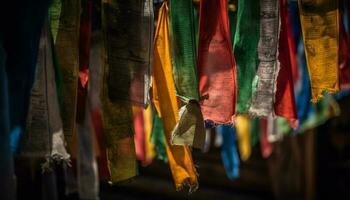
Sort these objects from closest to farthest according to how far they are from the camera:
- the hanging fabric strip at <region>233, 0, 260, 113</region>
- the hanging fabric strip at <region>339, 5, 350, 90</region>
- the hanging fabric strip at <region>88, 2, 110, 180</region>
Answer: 1. the hanging fabric strip at <region>233, 0, 260, 113</region>
2. the hanging fabric strip at <region>339, 5, 350, 90</region>
3. the hanging fabric strip at <region>88, 2, 110, 180</region>

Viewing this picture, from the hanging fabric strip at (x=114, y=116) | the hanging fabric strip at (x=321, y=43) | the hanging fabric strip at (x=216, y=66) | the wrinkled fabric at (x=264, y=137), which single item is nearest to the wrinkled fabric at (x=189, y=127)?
the hanging fabric strip at (x=216, y=66)

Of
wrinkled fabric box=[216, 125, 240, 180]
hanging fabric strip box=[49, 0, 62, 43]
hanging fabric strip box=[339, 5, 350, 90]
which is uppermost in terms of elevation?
hanging fabric strip box=[49, 0, 62, 43]

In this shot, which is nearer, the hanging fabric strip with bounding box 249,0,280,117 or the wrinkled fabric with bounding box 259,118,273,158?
the hanging fabric strip with bounding box 249,0,280,117

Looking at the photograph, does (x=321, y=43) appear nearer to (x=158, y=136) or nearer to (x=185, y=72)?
(x=185, y=72)

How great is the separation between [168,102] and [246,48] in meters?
0.50

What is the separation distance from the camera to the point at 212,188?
19.8 ft

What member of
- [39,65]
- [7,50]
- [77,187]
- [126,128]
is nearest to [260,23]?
[126,128]

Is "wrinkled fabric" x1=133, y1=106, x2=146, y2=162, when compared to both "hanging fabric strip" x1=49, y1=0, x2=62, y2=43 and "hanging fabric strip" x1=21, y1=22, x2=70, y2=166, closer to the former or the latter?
"hanging fabric strip" x1=49, y1=0, x2=62, y2=43

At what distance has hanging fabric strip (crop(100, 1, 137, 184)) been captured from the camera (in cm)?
229

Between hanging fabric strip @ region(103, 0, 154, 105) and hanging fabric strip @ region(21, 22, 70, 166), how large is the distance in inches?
11.0

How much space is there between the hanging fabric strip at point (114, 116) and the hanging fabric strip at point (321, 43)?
0.95 metres

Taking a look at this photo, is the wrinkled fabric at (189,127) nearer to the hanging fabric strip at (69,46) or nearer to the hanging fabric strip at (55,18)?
the hanging fabric strip at (69,46)

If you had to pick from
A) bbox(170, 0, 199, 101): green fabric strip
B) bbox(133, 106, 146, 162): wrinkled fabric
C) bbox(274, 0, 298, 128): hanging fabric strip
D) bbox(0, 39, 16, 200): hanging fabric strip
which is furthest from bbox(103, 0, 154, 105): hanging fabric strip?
bbox(133, 106, 146, 162): wrinkled fabric

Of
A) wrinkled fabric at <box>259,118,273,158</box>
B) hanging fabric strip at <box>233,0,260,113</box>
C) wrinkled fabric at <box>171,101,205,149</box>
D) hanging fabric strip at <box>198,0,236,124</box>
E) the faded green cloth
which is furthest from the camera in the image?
wrinkled fabric at <box>259,118,273,158</box>
